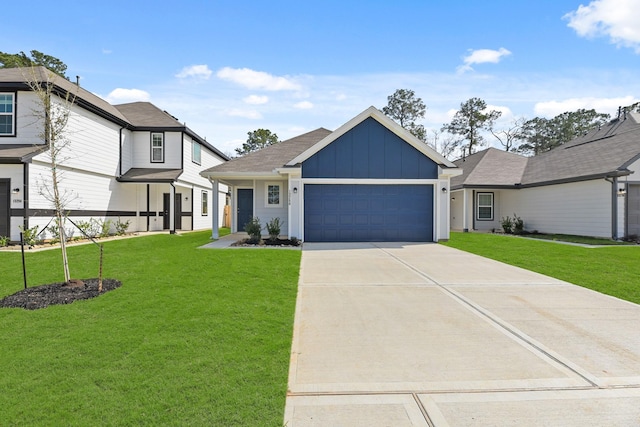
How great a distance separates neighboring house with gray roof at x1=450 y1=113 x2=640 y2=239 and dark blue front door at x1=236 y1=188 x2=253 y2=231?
1125cm

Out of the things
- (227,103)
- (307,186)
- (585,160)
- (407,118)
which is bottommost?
(307,186)

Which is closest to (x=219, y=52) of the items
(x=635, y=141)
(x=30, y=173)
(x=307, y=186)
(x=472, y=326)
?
(x=307, y=186)

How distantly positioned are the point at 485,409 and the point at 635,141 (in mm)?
18295

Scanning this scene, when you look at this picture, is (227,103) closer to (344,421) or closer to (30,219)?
(30,219)

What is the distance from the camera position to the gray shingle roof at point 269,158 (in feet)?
45.1

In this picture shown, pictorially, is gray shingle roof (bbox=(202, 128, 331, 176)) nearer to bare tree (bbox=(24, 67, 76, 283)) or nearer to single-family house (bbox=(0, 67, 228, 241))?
single-family house (bbox=(0, 67, 228, 241))

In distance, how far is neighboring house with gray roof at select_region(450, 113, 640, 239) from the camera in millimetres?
13430

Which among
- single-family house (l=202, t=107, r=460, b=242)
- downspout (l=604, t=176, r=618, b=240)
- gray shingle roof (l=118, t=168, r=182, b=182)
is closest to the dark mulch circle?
single-family house (l=202, t=107, r=460, b=242)

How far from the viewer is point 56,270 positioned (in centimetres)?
761

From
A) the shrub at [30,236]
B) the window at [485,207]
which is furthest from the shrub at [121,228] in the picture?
the window at [485,207]

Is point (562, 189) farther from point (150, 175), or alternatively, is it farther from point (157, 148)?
point (157, 148)

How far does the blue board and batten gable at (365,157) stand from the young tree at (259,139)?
32.3 metres

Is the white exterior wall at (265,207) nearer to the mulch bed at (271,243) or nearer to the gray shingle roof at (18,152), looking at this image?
the mulch bed at (271,243)

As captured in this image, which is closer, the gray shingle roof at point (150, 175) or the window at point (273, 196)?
the window at point (273, 196)
